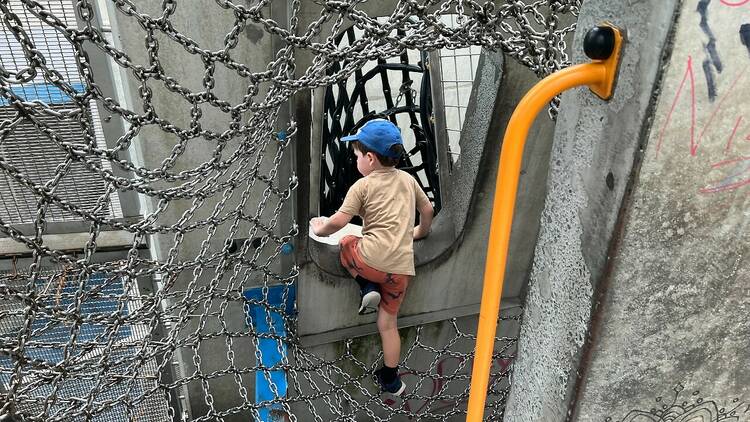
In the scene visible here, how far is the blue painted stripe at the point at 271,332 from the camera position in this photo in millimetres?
2232

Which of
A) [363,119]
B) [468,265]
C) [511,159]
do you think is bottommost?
[468,265]

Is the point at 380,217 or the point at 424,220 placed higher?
the point at 380,217

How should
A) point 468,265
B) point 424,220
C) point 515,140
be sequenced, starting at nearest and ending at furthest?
1. point 515,140
2. point 424,220
3. point 468,265

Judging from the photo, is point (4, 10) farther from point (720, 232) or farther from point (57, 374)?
point (720, 232)

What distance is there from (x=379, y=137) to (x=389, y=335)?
3.23 feet

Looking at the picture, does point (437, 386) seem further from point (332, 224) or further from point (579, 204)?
point (579, 204)

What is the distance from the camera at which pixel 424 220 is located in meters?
2.58

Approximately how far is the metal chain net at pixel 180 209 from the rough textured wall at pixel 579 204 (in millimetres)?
550

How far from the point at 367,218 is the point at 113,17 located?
3.83ft

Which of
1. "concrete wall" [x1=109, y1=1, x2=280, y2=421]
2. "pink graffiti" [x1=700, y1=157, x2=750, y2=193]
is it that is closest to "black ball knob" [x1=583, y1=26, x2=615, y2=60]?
"pink graffiti" [x1=700, y1=157, x2=750, y2=193]

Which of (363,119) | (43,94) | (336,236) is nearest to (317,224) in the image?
(336,236)

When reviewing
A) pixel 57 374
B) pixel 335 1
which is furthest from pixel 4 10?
pixel 57 374

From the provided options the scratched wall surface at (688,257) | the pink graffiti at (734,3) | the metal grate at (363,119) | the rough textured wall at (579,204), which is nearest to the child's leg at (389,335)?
the metal grate at (363,119)

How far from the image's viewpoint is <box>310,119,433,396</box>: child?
86.1 inches
